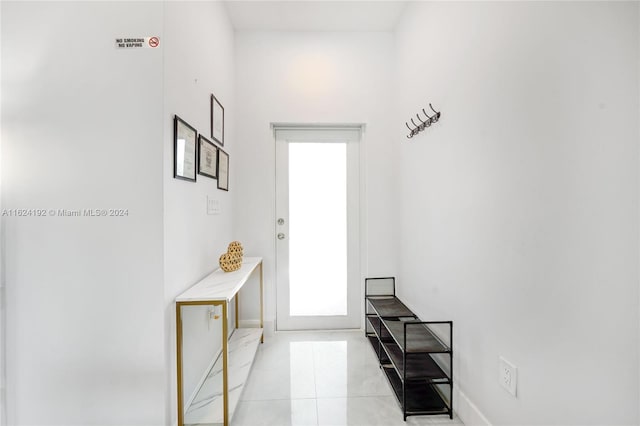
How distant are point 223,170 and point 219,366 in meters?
1.41

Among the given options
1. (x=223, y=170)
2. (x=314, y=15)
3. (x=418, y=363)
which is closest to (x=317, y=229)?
(x=223, y=170)

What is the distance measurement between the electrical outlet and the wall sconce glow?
239 centimetres

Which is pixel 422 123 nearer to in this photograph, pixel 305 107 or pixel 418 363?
pixel 305 107

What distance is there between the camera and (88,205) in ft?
4.27

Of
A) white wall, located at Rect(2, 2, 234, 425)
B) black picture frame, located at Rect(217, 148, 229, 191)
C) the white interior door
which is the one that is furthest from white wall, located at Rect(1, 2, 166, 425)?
the white interior door

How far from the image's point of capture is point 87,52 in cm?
129

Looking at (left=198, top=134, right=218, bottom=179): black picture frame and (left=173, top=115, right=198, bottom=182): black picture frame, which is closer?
(left=173, top=115, right=198, bottom=182): black picture frame

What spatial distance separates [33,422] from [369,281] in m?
2.21

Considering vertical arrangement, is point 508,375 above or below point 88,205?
below

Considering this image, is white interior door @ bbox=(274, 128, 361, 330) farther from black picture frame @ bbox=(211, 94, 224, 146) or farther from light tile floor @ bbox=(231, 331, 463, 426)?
black picture frame @ bbox=(211, 94, 224, 146)

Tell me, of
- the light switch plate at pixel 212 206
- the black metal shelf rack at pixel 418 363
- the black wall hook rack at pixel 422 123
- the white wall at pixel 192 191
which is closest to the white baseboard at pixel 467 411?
the black metal shelf rack at pixel 418 363

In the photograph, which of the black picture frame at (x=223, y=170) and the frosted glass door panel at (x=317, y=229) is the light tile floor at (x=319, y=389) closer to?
the frosted glass door panel at (x=317, y=229)

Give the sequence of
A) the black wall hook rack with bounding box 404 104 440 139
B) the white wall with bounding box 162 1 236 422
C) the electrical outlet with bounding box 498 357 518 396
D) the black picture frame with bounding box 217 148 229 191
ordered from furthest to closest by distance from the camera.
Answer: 1. the black picture frame with bounding box 217 148 229 191
2. the black wall hook rack with bounding box 404 104 440 139
3. the white wall with bounding box 162 1 236 422
4. the electrical outlet with bounding box 498 357 518 396

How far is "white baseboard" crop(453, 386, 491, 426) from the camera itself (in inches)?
55.8
